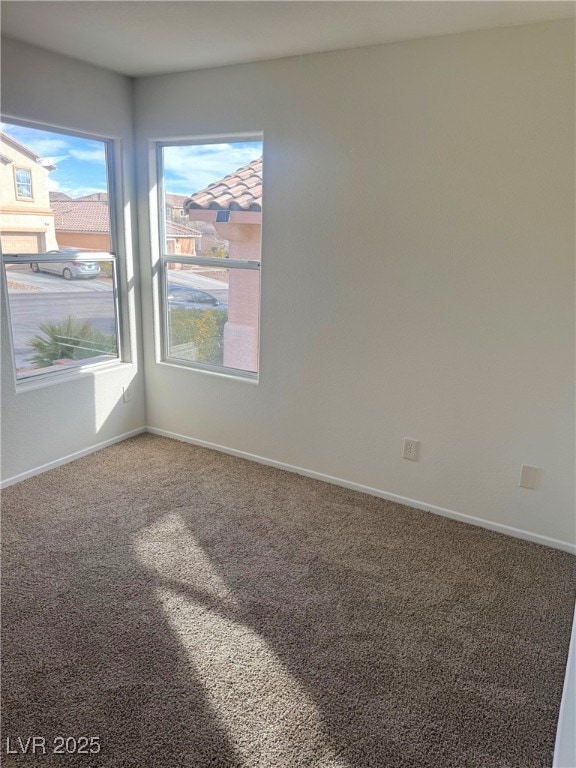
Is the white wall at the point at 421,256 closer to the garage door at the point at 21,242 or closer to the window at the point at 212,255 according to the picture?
the window at the point at 212,255

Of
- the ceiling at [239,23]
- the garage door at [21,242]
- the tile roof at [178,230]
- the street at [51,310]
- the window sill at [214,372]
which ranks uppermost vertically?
the ceiling at [239,23]

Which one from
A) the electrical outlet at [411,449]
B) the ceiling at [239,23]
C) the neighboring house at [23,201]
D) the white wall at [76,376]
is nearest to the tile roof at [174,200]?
the white wall at [76,376]

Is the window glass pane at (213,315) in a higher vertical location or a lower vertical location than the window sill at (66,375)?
higher

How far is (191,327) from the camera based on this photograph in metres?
3.84

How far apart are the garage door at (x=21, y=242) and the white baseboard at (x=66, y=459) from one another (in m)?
1.33

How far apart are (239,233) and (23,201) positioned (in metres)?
1.28

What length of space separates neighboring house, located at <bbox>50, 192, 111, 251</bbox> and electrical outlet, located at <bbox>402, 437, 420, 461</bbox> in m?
2.40

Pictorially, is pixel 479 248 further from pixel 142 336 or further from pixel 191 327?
pixel 142 336

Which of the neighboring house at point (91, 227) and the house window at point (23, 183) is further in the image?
the neighboring house at point (91, 227)

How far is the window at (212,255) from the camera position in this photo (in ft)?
11.1

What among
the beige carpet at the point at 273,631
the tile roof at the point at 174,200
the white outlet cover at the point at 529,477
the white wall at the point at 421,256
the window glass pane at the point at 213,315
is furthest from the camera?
the tile roof at the point at 174,200

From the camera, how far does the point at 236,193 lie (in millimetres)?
3389

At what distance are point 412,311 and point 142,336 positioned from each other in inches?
81.4

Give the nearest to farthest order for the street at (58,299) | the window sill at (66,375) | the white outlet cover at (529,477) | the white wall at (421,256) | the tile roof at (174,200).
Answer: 1. the white wall at (421,256)
2. the white outlet cover at (529,477)
3. the street at (58,299)
4. the window sill at (66,375)
5. the tile roof at (174,200)
